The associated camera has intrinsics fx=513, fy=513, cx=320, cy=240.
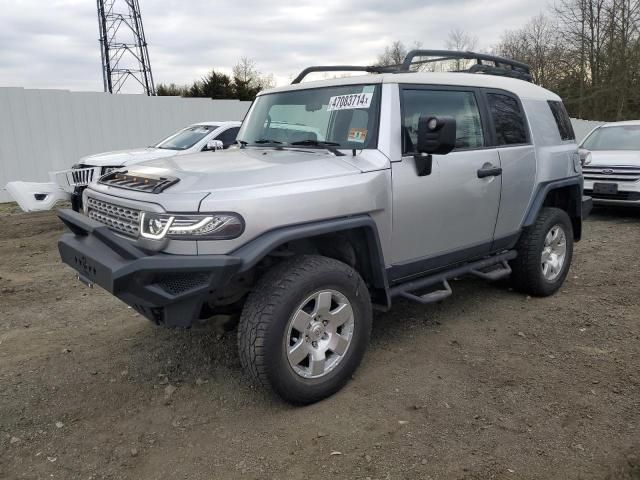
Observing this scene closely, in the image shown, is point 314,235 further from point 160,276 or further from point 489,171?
point 489,171

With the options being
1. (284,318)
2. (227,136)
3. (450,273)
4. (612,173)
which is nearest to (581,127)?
(612,173)

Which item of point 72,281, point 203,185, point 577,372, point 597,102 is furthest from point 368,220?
point 597,102

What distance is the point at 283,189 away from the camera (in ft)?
9.53

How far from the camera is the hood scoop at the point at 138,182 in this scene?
2.93 m

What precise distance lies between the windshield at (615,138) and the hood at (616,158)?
405 mm

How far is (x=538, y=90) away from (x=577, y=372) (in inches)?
114

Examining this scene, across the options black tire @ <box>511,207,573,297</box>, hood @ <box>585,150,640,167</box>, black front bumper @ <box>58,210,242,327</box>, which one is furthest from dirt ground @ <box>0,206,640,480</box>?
hood @ <box>585,150,640,167</box>

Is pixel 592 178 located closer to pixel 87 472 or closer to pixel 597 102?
pixel 87 472

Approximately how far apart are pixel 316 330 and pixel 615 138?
9.41 meters

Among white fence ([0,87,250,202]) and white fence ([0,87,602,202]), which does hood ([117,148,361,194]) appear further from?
white fence ([0,87,602,202])

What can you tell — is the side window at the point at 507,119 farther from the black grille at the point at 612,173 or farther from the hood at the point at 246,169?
the black grille at the point at 612,173

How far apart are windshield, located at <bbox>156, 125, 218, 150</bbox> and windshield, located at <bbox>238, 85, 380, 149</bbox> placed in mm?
5246

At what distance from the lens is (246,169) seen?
307 centimetres

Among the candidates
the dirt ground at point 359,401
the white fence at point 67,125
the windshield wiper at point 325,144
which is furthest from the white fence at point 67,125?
the windshield wiper at point 325,144
